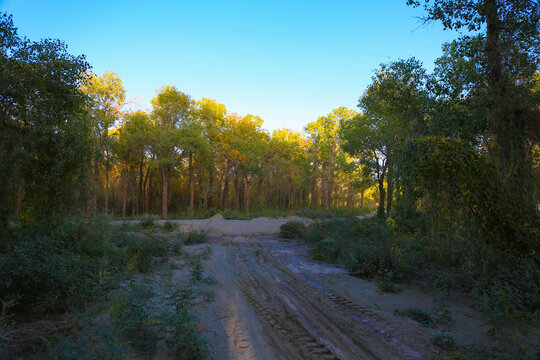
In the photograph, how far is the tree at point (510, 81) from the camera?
23.3 ft

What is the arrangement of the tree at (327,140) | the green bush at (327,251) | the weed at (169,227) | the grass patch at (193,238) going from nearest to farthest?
the green bush at (327,251)
the grass patch at (193,238)
the weed at (169,227)
the tree at (327,140)

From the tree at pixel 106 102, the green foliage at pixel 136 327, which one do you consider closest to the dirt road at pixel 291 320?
the green foliage at pixel 136 327

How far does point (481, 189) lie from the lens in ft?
18.8

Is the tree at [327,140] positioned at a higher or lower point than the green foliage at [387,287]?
higher

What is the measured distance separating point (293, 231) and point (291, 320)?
40.4ft

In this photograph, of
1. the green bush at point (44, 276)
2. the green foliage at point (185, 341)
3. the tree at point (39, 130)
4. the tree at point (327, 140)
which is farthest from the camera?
the tree at point (327, 140)

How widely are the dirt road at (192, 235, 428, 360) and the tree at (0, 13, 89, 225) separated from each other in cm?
471

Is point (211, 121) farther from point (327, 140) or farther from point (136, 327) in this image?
point (136, 327)

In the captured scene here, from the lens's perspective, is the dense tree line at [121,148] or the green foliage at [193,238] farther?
the green foliage at [193,238]

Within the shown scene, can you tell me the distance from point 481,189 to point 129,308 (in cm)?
659

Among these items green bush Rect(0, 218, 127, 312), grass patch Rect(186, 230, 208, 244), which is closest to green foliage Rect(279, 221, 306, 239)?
grass patch Rect(186, 230, 208, 244)

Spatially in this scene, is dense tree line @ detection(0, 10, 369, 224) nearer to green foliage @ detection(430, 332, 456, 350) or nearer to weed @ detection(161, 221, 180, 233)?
weed @ detection(161, 221, 180, 233)

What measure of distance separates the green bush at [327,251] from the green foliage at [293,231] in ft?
15.7

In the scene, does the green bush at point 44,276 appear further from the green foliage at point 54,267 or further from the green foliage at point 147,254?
the green foliage at point 147,254
